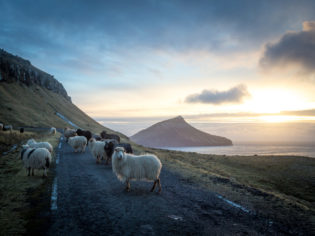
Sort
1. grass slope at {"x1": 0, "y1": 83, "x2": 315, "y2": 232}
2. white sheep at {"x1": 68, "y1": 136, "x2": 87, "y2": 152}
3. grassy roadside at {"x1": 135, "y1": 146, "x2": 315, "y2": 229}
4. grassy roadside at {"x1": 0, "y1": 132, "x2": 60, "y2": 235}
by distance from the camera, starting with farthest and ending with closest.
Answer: white sheep at {"x1": 68, "y1": 136, "x2": 87, "y2": 152} → grass slope at {"x1": 0, "y1": 83, "x2": 315, "y2": 232} → grassy roadside at {"x1": 135, "y1": 146, "x2": 315, "y2": 229} → grassy roadside at {"x1": 0, "y1": 132, "x2": 60, "y2": 235}

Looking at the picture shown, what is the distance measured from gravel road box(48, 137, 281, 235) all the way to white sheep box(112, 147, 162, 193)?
1.99 ft

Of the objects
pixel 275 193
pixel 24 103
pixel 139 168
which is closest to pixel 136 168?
pixel 139 168

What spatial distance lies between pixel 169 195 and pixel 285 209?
15.2ft

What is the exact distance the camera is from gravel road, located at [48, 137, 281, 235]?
197 inches

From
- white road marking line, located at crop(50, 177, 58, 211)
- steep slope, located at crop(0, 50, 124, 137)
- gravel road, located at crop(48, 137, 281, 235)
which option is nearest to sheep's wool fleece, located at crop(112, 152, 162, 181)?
gravel road, located at crop(48, 137, 281, 235)

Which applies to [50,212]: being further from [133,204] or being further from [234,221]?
[234,221]

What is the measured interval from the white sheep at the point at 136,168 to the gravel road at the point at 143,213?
0.61 metres

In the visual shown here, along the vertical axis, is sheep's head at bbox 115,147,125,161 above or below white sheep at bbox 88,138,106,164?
above

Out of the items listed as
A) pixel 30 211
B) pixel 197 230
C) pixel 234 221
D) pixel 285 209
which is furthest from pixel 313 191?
pixel 30 211

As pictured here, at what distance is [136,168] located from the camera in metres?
8.32

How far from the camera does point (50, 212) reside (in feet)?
19.4

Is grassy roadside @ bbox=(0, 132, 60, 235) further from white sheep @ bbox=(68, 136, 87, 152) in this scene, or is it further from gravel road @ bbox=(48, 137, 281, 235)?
white sheep @ bbox=(68, 136, 87, 152)

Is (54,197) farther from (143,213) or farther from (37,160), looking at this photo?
(37,160)

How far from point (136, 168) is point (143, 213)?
101 inches
